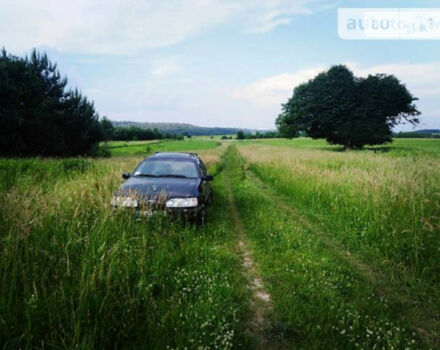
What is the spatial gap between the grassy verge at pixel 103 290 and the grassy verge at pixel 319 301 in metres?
0.59

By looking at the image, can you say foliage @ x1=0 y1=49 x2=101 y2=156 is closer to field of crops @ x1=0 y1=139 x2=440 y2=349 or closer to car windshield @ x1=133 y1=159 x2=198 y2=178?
car windshield @ x1=133 y1=159 x2=198 y2=178

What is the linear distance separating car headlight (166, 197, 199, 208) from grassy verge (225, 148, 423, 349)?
1.72 m

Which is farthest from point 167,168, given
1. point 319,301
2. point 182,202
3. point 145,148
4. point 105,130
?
point 145,148

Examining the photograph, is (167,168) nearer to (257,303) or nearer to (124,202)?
(124,202)

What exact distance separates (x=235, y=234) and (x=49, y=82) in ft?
105

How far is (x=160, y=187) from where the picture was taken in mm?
6043

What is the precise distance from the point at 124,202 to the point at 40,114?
25.0 meters

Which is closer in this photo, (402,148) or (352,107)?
(352,107)

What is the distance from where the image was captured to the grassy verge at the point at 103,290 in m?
2.35

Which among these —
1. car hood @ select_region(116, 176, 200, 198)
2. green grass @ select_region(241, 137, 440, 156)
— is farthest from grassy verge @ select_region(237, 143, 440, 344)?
green grass @ select_region(241, 137, 440, 156)

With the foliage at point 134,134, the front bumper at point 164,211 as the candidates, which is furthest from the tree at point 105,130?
the foliage at point 134,134

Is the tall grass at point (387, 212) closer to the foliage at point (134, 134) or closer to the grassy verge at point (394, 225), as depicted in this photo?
the grassy verge at point (394, 225)

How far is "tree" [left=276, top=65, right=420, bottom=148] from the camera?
28953 millimetres

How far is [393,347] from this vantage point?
102 inches
